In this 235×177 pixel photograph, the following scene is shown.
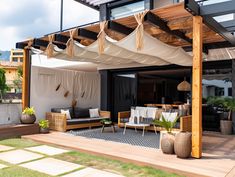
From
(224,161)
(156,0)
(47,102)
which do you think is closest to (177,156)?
(224,161)

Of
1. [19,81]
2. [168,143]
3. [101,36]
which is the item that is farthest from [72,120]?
[19,81]

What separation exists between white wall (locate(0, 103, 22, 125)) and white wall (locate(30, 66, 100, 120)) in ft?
1.72

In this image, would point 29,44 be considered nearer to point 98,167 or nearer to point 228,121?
point 98,167

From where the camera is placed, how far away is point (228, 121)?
7.67 meters

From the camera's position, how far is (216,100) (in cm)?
782

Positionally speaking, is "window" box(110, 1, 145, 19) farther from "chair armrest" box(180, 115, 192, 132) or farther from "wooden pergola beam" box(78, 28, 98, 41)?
"chair armrest" box(180, 115, 192, 132)

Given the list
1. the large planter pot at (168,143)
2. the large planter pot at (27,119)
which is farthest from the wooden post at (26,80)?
the large planter pot at (168,143)

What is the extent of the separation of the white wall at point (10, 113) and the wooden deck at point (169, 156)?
4.86 ft

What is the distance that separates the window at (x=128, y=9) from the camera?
34.0 feet

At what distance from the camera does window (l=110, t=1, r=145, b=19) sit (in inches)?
408

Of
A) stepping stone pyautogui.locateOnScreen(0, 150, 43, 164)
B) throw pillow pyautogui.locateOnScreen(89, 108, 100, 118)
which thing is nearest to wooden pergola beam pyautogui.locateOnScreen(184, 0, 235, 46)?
stepping stone pyautogui.locateOnScreen(0, 150, 43, 164)

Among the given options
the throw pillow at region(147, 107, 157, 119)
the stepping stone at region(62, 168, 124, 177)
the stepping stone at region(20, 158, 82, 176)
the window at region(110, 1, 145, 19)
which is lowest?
the stepping stone at region(62, 168, 124, 177)

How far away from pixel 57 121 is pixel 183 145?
503 centimetres

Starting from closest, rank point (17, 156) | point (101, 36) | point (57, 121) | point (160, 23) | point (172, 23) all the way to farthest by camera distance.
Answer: point (17, 156), point (160, 23), point (101, 36), point (172, 23), point (57, 121)
